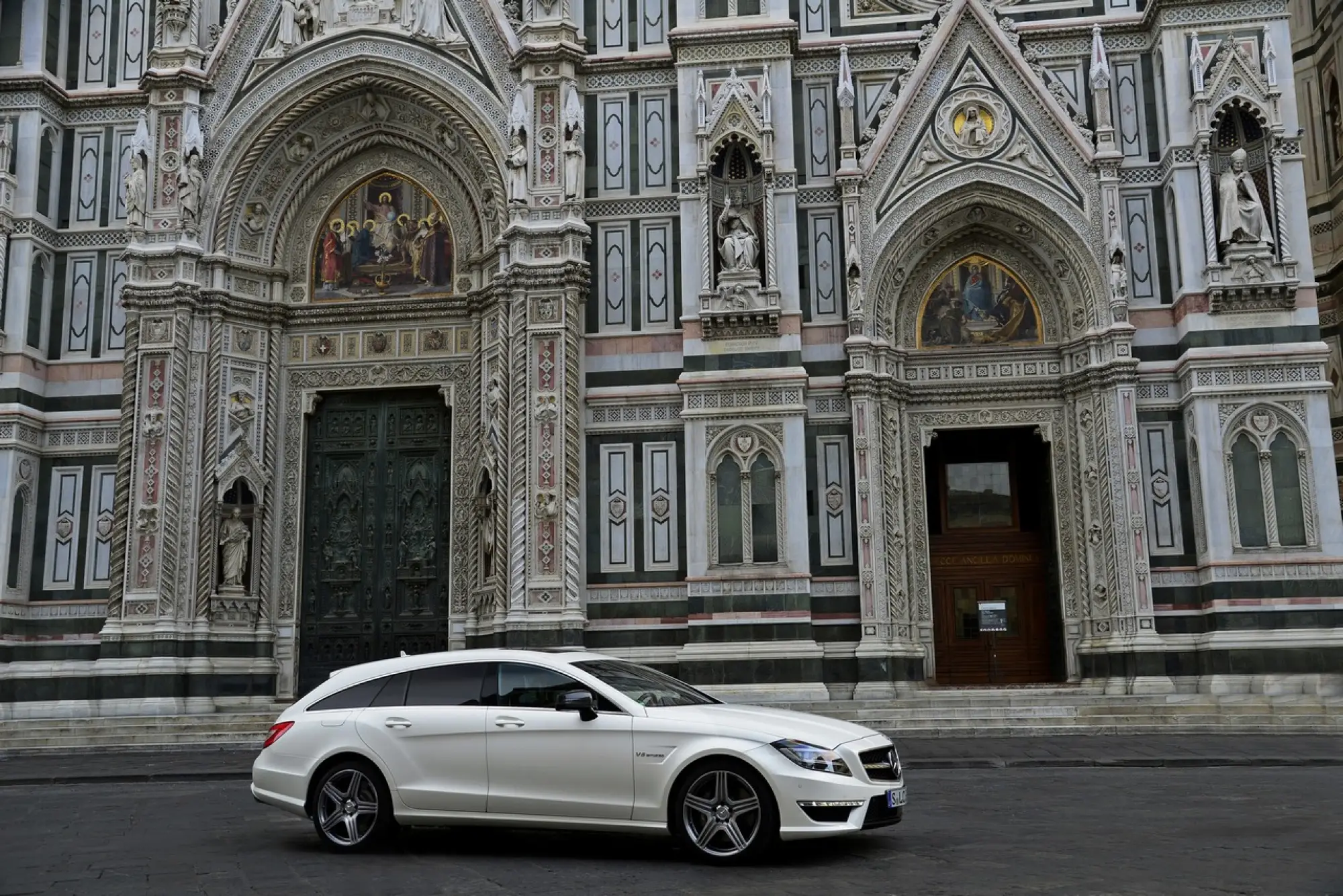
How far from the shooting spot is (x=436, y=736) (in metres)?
10.3

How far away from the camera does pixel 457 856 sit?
10.1 m

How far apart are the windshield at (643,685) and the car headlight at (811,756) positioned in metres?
1.14

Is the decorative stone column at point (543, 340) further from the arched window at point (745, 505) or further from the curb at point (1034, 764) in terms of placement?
the curb at point (1034, 764)

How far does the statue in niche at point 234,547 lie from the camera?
24328 mm

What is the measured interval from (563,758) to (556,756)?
0.20 feet

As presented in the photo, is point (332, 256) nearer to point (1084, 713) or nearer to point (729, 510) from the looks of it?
point (729, 510)

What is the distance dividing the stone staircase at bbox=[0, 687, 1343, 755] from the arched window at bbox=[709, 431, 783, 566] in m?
2.80

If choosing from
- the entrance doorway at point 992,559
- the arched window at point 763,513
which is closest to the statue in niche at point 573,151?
the arched window at point 763,513

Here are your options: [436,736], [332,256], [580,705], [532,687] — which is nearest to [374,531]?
[332,256]

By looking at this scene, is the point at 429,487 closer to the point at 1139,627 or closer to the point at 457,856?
the point at 1139,627

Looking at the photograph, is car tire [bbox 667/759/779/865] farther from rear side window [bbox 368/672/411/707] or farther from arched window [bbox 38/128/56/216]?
arched window [bbox 38/128/56/216]

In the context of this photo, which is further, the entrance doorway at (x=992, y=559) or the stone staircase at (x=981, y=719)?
the entrance doorway at (x=992, y=559)

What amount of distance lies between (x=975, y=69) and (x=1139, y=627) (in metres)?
10.7

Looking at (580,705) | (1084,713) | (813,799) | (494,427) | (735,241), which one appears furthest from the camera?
(494,427)
